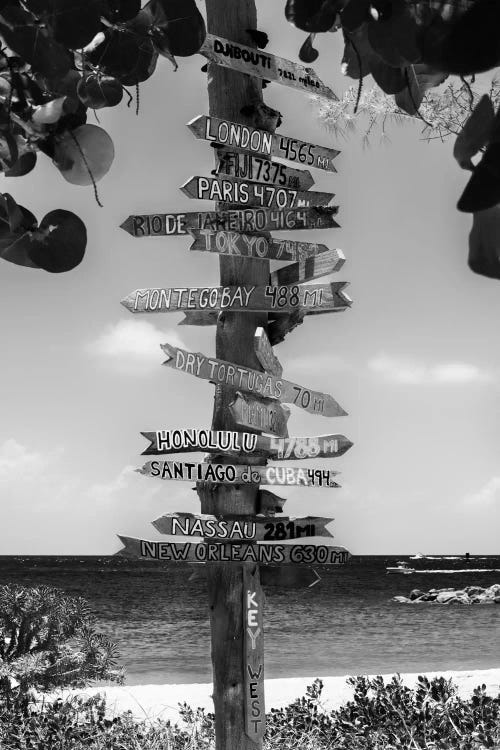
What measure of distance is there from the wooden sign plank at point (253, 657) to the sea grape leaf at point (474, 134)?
387 centimetres

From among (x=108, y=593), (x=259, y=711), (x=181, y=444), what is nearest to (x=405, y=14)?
(x=181, y=444)

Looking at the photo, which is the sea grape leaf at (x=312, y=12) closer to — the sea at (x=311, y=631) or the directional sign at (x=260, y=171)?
the directional sign at (x=260, y=171)

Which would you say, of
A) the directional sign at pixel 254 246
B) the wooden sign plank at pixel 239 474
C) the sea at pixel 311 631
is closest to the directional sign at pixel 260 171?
the directional sign at pixel 254 246

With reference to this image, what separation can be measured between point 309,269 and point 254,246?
1.00 ft

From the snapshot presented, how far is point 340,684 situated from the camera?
38.5 feet

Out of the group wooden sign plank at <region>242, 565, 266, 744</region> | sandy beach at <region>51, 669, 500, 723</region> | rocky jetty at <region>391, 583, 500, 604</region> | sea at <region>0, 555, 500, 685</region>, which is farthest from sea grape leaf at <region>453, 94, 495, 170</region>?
rocky jetty at <region>391, 583, 500, 604</region>

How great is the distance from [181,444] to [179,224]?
1063 mm

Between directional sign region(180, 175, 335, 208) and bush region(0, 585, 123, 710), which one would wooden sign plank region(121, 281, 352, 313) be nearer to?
directional sign region(180, 175, 335, 208)

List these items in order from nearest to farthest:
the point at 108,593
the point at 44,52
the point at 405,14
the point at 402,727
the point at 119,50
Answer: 1. the point at 405,14
2. the point at 44,52
3. the point at 119,50
4. the point at 402,727
5. the point at 108,593

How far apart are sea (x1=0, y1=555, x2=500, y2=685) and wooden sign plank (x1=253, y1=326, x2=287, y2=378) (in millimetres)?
8973

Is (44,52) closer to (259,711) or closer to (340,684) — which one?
(259,711)

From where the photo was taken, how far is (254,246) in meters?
4.44

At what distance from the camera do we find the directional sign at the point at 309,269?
175 inches

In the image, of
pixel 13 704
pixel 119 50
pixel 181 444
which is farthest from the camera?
pixel 13 704
